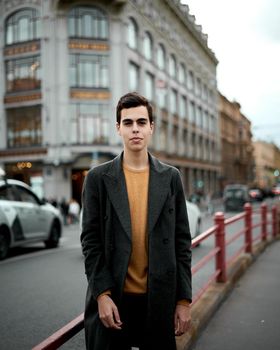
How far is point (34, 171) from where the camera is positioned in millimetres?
31812

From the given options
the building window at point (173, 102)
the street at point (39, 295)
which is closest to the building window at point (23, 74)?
the building window at point (173, 102)

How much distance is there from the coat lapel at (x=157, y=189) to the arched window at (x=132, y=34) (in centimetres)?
3160

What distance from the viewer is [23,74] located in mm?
32219

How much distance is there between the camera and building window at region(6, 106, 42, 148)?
104 feet

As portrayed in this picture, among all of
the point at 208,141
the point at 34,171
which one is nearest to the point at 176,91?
the point at 208,141

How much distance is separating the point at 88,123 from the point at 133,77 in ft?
18.4

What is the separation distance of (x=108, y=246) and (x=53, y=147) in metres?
29.1

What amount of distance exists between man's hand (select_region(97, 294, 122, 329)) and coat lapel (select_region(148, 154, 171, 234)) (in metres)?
0.41

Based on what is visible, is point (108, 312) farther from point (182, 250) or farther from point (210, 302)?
point (210, 302)

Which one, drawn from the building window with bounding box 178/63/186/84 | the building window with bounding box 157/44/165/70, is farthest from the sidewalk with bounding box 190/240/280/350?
the building window with bounding box 178/63/186/84

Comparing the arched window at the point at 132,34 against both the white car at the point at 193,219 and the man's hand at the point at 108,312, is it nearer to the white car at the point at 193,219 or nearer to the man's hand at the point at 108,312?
the white car at the point at 193,219

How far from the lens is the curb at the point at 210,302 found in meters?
4.06

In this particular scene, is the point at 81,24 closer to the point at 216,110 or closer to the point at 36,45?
the point at 36,45

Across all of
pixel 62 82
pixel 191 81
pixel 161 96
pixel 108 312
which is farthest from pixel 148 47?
pixel 108 312
